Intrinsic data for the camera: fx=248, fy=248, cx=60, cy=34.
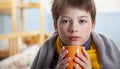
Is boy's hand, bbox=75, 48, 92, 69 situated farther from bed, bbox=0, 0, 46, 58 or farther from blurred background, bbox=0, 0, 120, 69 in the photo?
bed, bbox=0, 0, 46, 58

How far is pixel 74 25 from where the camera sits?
0.68m

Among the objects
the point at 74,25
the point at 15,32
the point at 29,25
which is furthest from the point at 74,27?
the point at 29,25

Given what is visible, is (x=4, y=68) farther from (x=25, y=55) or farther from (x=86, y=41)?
(x=86, y=41)

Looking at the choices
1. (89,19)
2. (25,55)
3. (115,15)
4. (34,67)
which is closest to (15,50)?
(25,55)

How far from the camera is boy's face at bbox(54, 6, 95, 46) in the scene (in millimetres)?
688

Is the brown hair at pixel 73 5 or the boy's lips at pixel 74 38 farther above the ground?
the brown hair at pixel 73 5

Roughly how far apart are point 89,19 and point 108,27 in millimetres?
427

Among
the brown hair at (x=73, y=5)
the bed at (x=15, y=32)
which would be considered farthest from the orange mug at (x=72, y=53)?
the bed at (x=15, y=32)

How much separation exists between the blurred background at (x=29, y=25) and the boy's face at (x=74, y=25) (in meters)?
0.17

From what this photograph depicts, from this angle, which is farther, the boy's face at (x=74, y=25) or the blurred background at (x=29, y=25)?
the blurred background at (x=29, y=25)

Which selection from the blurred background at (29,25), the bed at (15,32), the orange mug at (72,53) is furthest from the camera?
the bed at (15,32)

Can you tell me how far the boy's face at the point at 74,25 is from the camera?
69 cm

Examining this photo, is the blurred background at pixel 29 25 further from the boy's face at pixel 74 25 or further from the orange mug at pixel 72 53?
the orange mug at pixel 72 53

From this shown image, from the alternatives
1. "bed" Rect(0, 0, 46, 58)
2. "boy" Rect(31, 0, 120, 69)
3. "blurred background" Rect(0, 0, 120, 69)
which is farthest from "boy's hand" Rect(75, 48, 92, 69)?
"bed" Rect(0, 0, 46, 58)
